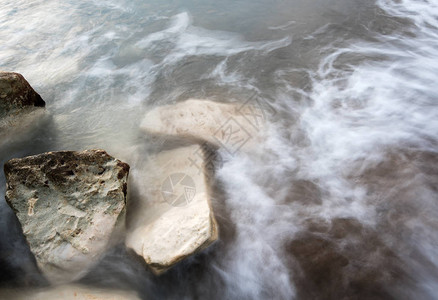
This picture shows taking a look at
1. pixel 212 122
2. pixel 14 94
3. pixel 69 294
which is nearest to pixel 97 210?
pixel 69 294

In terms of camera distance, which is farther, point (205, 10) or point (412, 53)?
point (205, 10)

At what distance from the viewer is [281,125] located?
416 centimetres

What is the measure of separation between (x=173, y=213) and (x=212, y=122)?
5.39 feet

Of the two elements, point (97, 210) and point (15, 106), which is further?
point (15, 106)

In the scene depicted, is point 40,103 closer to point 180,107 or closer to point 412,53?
point 180,107

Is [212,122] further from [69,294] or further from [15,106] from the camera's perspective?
[15,106]

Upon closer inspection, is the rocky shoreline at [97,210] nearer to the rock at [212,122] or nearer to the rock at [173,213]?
the rock at [173,213]

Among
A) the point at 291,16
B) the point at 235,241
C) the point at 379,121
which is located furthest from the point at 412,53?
the point at 235,241

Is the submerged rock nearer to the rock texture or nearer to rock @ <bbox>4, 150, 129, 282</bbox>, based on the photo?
the rock texture

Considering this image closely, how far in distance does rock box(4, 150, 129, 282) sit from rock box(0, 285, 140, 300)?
0.13 m

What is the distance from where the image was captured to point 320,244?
2.83 metres

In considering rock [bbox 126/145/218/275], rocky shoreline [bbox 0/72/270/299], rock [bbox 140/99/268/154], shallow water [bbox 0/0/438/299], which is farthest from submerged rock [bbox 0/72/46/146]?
rock [bbox 126/145/218/275]

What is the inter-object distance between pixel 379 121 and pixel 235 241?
2.89 m

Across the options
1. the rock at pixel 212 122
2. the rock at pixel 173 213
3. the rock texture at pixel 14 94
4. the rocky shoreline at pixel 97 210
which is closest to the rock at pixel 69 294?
the rocky shoreline at pixel 97 210
